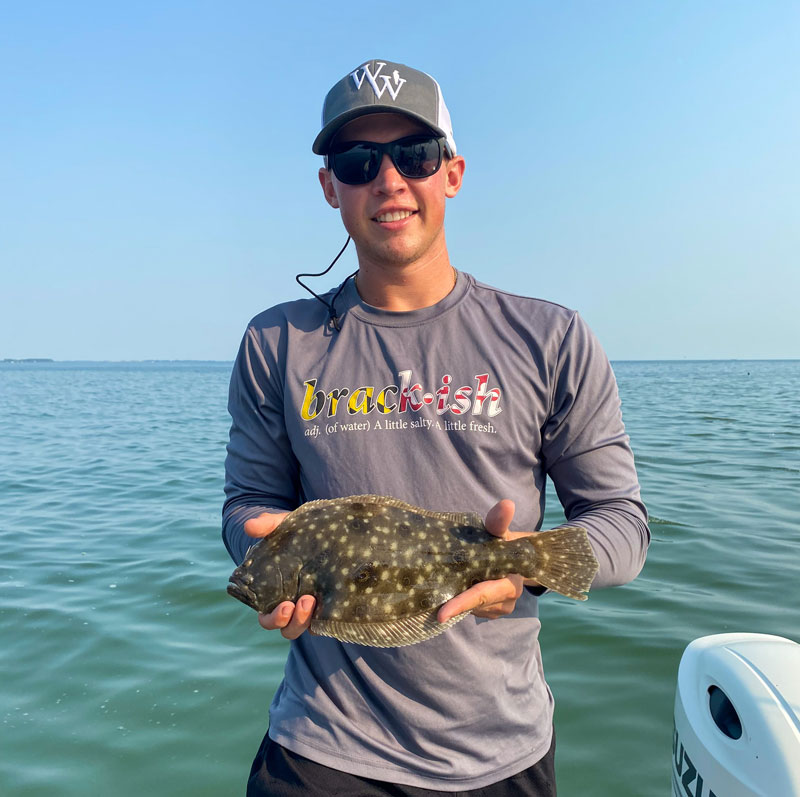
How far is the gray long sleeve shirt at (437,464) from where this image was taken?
2.61 m

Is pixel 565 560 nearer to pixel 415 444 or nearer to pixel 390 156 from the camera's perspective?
pixel 415 444

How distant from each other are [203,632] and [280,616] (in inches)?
200

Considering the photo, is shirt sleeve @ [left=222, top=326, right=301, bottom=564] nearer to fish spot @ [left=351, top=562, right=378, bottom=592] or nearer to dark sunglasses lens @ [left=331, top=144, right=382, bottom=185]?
fish spot @ [left=351, top=562, right=378, bottom=592]

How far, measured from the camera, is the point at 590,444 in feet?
9.20

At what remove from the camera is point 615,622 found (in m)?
6.92

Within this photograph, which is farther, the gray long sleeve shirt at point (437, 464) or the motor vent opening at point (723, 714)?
the motor vent opening at point (723, 714)

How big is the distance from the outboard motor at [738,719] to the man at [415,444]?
684 mm

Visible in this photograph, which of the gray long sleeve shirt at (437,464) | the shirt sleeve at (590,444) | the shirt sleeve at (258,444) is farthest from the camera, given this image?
the shirt sleeve at (258,444)

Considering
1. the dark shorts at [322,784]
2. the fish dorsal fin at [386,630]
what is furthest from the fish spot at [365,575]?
the dark shorts at [322,784]

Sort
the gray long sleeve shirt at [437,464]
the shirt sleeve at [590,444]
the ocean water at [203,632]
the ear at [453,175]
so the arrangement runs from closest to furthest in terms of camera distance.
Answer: the gray long sleeve shirt at [437,464] < the shirt sleeve at [590,444] < the ear at [453,175] < the ocean water at [203,632]

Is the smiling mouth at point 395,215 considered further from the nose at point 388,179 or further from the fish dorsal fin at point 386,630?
the fish dorsal fin at point 386,630

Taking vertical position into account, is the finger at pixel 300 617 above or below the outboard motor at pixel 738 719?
above

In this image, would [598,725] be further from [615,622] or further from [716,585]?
[716,585]

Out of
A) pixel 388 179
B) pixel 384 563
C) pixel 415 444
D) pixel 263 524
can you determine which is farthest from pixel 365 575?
pixel 388 179
